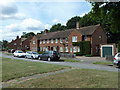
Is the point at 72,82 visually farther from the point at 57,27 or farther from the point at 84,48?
the point at 57,27

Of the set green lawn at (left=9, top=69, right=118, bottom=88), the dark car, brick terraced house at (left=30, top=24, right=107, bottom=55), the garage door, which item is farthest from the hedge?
green lawn at (left=9, top=69, right=118, bottom=88)

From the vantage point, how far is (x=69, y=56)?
27.2 meters

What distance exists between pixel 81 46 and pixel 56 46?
1103cm

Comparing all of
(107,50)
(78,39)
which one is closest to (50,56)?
(107,50)

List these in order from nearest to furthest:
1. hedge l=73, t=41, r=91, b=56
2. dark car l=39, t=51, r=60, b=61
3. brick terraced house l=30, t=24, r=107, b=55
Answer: dark car l=39, t=51, r=60, b=61, hedge l=73, t=41, r=91, b=56, brick terraced house l=30, t=24, r=107, b=55

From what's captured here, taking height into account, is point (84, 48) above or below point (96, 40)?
below

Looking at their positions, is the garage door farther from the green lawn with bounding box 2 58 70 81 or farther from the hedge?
the green lawn with bounding box 2 58 70 81

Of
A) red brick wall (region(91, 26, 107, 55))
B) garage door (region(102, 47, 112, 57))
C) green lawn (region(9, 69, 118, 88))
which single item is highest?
red brick wall (region(91, 26, 107, 55))

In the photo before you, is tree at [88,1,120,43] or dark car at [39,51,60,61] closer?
tree at [88,1,120,43]

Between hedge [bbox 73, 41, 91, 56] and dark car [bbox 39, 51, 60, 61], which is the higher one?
hedge [bbox 73, 41, 91, 56]

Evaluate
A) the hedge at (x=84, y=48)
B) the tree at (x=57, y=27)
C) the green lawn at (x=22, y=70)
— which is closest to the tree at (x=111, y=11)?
the green lawn at (x=22, y=70)

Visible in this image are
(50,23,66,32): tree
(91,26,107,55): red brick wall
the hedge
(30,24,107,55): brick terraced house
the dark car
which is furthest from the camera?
(50,23,66,32): tree

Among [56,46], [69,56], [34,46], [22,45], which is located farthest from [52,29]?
[69,56]

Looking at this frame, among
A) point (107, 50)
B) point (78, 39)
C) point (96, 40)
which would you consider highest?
point (78, 39)
